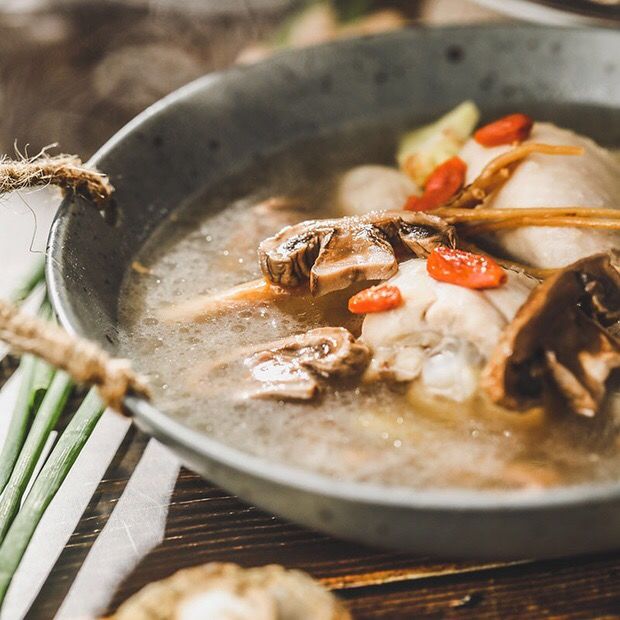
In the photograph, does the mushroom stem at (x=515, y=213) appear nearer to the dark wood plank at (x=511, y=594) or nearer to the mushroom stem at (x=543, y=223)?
the mushroom stem at (x=543, y=223)

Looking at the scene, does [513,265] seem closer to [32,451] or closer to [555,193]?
[555,193]

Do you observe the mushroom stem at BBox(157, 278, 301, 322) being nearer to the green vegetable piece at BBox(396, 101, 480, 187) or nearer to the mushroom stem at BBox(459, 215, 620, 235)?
the mushroom stem at BBox(459, 215, 620, 235)

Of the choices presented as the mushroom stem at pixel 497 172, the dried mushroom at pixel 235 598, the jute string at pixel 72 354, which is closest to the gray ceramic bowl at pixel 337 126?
the jute string at pixel 72 354

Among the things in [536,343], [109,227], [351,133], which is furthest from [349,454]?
[351,133]

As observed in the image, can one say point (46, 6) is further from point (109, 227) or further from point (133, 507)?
point (133, 507)

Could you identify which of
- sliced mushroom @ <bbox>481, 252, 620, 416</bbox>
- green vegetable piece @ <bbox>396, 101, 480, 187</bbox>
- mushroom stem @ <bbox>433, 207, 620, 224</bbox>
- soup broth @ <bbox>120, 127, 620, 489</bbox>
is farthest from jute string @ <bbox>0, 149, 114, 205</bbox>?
sliced mushroom @ <bbox>481, 252, 620, 416</bbox>

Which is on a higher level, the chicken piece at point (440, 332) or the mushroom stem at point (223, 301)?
the chicken piece at point (440, 332)

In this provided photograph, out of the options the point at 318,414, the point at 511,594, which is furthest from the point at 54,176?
the point at 511,594
